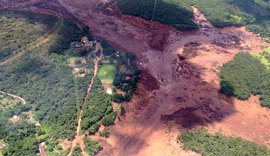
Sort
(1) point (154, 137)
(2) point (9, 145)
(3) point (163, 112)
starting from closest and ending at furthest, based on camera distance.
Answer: (2) point (9, 145)
(1) point (154, 137)
(3) point (163, 112)

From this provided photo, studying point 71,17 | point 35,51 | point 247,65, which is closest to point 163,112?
point 247,65

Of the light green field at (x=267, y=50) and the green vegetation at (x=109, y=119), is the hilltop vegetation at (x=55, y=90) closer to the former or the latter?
the green vegetation at (x=109, y=119)

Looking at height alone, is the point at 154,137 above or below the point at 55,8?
below

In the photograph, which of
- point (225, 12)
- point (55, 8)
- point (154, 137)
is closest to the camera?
point (154, 137)

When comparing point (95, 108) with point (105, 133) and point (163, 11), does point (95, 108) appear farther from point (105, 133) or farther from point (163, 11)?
point (163, 11)

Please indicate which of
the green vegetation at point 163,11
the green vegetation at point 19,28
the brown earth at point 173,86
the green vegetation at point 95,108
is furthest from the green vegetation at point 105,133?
the green vegetation at point 163,11

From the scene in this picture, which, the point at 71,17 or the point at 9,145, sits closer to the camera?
the point at 9,145

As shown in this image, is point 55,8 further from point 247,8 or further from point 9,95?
point 247,8
